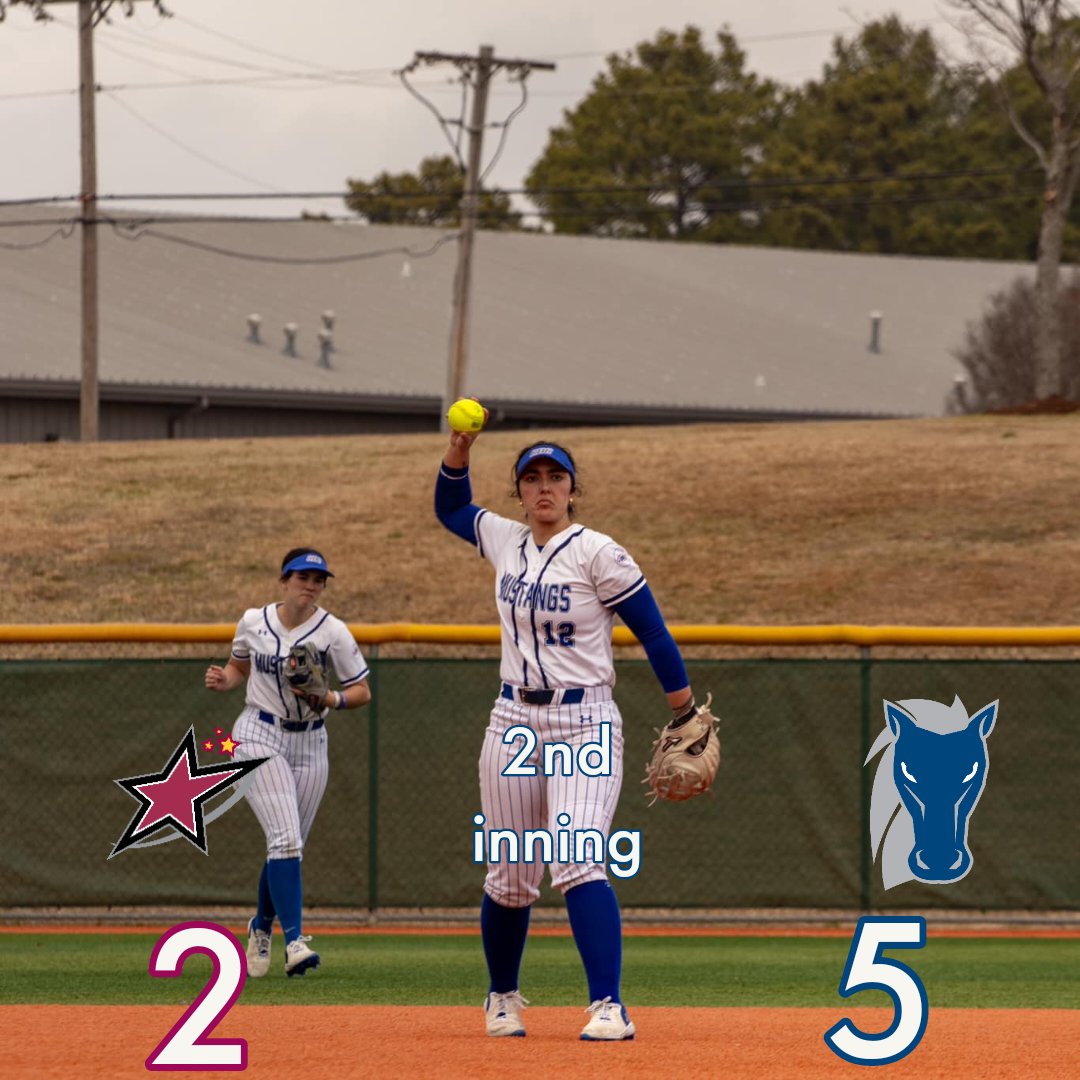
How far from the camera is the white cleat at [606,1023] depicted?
5707 mm

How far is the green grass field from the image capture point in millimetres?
7879

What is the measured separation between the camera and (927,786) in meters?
10.7

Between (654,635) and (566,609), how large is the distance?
281 millimetres

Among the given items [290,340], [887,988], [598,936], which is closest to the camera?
[887,988]

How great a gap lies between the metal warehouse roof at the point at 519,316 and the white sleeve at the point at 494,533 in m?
22.1

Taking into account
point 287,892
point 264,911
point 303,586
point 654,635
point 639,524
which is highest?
point 654,635

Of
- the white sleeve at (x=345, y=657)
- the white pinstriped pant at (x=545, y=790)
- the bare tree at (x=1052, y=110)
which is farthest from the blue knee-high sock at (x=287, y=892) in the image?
the bare tree at (x=1052, y=110)

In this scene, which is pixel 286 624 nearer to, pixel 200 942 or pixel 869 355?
pixel 200 942

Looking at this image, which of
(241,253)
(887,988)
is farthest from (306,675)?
(241,253)

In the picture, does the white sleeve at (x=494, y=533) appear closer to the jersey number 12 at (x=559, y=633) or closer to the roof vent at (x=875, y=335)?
the jersey number 12 at (x=559, y=633)

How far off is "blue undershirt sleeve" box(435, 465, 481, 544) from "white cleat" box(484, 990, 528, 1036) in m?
1.41

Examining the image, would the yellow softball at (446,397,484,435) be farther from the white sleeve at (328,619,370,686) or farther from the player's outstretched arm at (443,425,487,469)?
the white sleeve at (328,619,370,686)

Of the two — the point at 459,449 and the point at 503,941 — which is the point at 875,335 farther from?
the point at 503,941

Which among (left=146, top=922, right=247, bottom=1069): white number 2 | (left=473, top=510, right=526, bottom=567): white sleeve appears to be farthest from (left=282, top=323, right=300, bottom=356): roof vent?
(left=146, top=922, right=247, bottom=1069): white number 2
